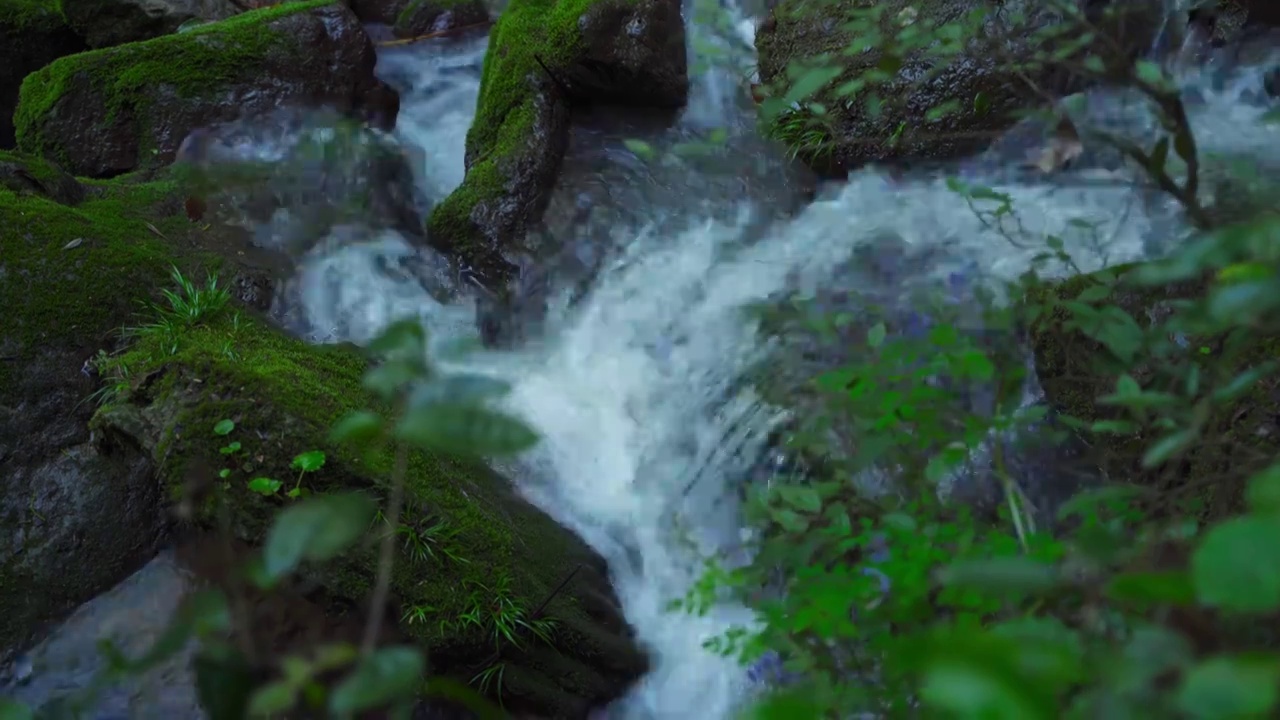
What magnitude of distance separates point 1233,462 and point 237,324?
3.81 m

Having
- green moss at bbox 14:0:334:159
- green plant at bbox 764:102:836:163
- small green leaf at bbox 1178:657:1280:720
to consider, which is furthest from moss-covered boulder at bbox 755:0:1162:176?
small green leaf at bbox 1178:657:1280:720

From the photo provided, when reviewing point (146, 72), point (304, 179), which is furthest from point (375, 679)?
point (146, 72)

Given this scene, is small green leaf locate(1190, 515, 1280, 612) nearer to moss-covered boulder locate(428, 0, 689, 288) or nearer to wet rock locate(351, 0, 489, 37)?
moss-covered boulder locate(428, 0, 689, 288)

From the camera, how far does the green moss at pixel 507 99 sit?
534 centimetres

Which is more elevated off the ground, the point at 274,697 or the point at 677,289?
the point at 274,697

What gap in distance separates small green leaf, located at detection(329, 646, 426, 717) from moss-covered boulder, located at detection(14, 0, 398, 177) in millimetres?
5782

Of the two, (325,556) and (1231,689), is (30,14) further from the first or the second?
(1231,689)

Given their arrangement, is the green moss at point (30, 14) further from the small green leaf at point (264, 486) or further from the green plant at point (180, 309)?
the small green leaf at point (264, 486)

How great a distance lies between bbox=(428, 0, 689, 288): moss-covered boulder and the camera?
531 cm

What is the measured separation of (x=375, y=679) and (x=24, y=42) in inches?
339

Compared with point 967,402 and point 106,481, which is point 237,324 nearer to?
point 106,481

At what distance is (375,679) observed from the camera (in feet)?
2.85

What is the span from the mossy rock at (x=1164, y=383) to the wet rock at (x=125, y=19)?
749cm

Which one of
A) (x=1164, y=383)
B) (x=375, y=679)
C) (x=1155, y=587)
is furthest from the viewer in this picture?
(x=1164, y=383)
